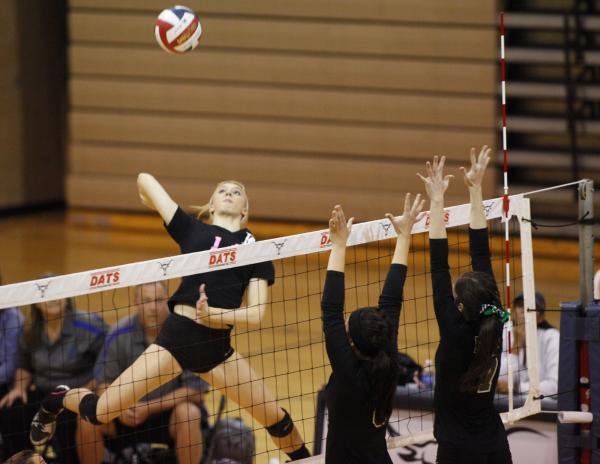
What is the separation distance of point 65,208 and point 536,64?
23.7ft

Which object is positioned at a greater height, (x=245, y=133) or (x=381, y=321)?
(x=245, y=133)

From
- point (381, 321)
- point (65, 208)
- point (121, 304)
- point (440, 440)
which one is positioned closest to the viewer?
point (381, 321)

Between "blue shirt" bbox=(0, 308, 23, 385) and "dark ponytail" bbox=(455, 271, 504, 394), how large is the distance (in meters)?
3.72

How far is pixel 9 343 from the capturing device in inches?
285

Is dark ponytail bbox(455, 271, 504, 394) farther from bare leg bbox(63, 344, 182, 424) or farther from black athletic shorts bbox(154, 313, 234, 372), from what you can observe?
bare leg bbox(63, 344, 182, 424)

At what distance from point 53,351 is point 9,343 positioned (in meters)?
0.30

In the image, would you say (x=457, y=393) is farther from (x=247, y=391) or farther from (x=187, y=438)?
(x=187, y=438)

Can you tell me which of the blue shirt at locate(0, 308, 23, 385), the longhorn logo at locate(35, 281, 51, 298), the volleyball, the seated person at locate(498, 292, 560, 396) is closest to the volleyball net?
the longhorn logo at locate(35, 281, 51, 298)

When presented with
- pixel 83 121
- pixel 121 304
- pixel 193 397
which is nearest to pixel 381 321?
pixel 193 397

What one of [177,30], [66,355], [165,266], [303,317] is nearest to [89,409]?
[165,266]

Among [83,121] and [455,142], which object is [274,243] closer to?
[455,142]

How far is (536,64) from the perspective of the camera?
512 inches

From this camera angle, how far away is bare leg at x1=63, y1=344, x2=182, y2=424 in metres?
5.67

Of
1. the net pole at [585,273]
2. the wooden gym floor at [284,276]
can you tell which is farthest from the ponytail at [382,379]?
the wooden gym floor at [284,276]
